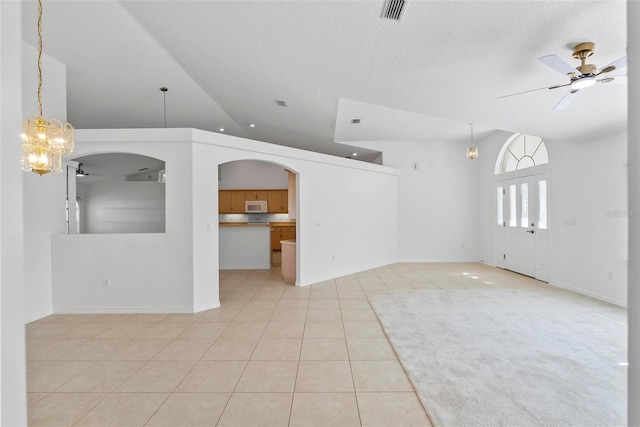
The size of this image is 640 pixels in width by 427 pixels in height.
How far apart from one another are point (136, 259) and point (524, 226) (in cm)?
727

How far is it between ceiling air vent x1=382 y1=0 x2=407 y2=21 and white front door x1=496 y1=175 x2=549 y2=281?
494cm

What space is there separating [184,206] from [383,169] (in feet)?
15.9

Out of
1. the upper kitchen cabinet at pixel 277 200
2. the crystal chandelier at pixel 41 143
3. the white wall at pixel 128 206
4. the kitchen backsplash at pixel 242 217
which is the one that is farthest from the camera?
the white wall at pixel 128 206

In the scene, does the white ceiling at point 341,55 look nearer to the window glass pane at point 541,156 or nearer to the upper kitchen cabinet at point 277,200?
the window glass pane at point 541,156

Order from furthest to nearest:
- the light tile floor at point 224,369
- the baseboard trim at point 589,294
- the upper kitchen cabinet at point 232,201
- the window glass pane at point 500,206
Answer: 1. the upper kitchen cabinet at point 232,201
2. the window glass pane at point 500,206
3. the baseboard trim at point 589,294
4. the light tile floor at point 224,369

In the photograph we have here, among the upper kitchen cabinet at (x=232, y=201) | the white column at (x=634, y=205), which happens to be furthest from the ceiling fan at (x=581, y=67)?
the upper kitchen cabinet at (x=232, y=201)

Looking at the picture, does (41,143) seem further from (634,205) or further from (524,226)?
(524,226)

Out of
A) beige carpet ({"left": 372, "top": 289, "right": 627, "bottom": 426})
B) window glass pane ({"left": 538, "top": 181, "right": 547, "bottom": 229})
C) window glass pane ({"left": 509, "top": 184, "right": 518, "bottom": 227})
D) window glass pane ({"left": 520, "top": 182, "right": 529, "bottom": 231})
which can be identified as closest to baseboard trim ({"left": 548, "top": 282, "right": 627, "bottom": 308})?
beige carpet ({"left": 372, "top": 289, "right": 627, "bottom": 426})

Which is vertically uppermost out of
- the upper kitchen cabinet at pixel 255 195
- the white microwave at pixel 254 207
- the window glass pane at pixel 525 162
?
the window glass pane at pixel 525 162

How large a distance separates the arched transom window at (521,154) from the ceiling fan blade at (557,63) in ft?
12.5

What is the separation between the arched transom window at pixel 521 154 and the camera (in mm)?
5781

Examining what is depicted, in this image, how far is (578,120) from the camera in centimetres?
387

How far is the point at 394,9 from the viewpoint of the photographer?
2389 millimetres

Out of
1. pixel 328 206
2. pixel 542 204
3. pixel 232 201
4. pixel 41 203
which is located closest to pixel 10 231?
pixel 41 203
